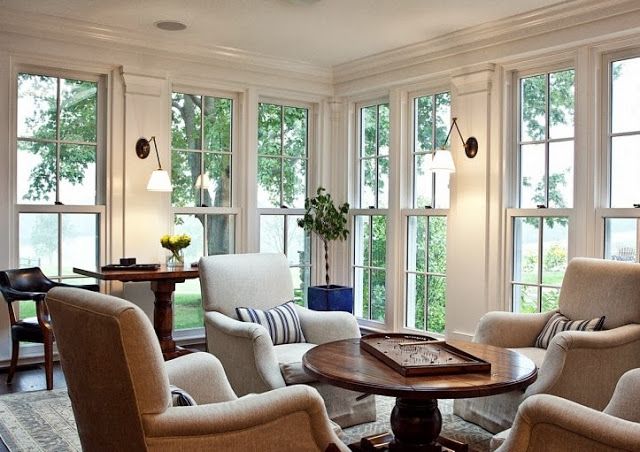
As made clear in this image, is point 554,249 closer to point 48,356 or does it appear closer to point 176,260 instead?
point 176,260

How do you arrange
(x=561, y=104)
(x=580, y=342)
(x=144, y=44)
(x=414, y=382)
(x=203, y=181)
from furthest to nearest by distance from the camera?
(x=203, y=181), (x=144, y=44), (x=561, y=104), (x=580, y=342), (x=414, y=382)

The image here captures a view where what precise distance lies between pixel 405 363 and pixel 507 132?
292 cm

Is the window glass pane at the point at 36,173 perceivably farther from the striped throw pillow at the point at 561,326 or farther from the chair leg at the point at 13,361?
the striped throw pillow at the point at 561,326

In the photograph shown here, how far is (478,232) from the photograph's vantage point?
16.8 feet

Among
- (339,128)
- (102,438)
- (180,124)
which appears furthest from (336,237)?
(102,438)

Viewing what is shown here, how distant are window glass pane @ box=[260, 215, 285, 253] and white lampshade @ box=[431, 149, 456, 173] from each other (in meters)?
1.88

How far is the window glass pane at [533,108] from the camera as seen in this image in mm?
4849

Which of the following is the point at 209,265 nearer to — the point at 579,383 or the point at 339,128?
the point at 579,383

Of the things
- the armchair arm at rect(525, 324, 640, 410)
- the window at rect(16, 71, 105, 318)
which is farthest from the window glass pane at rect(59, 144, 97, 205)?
the armchair arm at rect(525, 324, 640, 410)

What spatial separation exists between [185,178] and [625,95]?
11.6 ft

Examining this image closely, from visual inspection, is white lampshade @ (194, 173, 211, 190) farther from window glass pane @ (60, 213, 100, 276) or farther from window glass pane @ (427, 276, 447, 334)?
window glass pane @ (427, 276, 447, 334)

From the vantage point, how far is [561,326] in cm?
364

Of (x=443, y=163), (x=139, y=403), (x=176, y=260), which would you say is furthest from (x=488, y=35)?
(x=139, y=403)

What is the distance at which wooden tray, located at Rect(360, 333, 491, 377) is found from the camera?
2.54 meters
